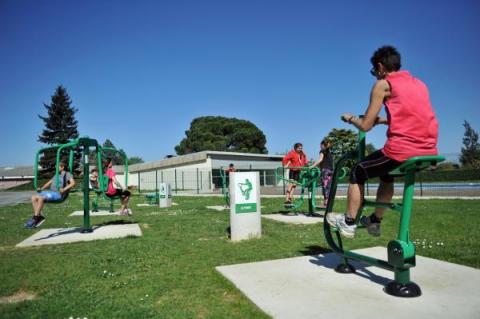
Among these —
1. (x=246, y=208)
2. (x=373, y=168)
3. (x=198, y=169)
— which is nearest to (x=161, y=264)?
(x=246, y=208)

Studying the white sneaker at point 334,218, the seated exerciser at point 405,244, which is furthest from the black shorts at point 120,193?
the seated exerciser at point 405,244

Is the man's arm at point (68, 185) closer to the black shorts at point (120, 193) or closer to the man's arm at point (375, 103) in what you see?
the black shorts at point (120, 193)

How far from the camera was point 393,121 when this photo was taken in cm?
303

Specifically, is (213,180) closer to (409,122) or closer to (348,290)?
(348,290)

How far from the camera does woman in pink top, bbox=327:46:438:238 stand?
9.75ft

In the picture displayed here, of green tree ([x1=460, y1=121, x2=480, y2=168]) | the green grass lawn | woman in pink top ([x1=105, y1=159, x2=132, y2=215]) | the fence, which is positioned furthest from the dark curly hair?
green tree ([x1=460, y1=121, x2=480, y2=168])

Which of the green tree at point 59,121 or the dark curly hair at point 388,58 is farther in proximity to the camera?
the green tree at point 59,121

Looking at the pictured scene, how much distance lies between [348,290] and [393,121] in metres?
1.49

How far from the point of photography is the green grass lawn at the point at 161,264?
316cm

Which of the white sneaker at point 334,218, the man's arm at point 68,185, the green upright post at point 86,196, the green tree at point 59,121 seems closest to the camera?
the white sneaker at point 334,218

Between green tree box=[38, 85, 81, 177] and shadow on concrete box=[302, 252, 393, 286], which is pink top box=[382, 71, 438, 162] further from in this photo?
green tree box=[38, 85, 81, 177]

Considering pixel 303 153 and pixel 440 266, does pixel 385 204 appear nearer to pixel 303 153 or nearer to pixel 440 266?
pixel 440 266

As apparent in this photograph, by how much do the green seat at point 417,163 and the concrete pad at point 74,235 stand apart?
5403mm

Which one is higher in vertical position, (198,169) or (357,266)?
(198,169)
